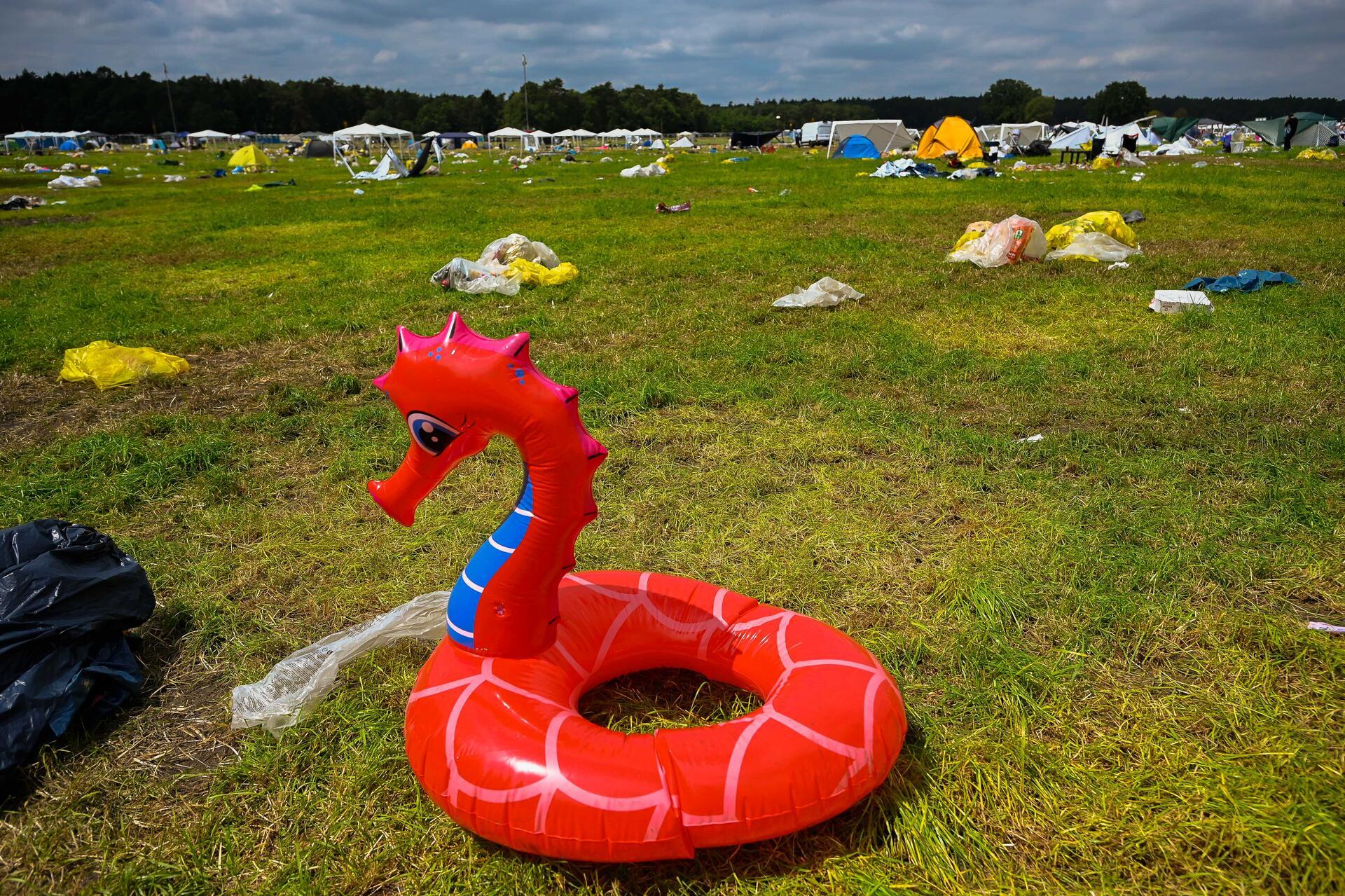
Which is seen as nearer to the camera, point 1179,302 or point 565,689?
point 565,689

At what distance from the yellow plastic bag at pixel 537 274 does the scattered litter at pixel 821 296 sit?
2566mm

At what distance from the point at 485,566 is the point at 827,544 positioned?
5.75 feet

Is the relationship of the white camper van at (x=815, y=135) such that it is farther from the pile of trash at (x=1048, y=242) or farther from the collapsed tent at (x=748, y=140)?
the pile of trash at (x=1048, y=242)

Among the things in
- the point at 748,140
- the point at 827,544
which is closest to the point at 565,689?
the point at 827,544

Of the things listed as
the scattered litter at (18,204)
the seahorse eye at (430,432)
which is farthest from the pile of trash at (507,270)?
the scattered litter at (18,204)

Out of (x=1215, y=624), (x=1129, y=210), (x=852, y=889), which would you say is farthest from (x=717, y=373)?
(x=1129, y=210)

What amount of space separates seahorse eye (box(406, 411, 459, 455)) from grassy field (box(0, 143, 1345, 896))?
0.99 metres

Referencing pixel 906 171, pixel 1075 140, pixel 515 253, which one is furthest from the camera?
pixel 1075 140

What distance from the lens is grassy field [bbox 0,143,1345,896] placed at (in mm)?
2068

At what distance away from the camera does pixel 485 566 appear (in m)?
2.27

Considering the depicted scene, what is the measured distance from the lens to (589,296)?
26.1 feet

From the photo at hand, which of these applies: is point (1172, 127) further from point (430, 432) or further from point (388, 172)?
Result: point (430, 432)

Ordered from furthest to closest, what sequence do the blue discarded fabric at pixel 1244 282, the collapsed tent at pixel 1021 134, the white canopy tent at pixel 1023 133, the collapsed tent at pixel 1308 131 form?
1. the white canopy tent at pixel 1023 133
2. the collapsed tent at pixel 1021 134
3. the collapsed tent at pixel 1308 131
4. the blue discarded fabric at pixel 1244 282

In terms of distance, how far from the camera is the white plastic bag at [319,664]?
2535 mm
